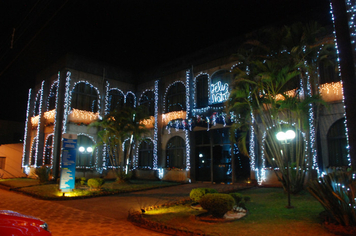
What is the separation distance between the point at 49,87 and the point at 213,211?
2070cm

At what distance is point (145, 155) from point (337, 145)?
1437 centimetres

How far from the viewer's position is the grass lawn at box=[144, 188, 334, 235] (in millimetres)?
7047

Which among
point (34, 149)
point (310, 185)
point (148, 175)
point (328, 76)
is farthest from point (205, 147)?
point (34, 149)

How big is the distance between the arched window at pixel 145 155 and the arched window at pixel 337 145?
1306cm

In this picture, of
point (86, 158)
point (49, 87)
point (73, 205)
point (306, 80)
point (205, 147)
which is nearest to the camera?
point (73, 205)

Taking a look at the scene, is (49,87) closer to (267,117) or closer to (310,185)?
(267,117)

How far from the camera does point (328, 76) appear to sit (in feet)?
48.0

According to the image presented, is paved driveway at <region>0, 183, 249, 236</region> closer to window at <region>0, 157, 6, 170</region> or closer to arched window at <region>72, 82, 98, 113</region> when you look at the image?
arched window at <region>72, 82, 98, 113</region>

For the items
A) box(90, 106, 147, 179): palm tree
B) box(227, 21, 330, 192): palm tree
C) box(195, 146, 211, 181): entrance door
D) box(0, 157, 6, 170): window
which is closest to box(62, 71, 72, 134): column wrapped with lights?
box(90, 106, 147, 179): palm tree

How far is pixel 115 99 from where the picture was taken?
2436 cm

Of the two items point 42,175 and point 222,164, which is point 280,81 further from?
point 42,175

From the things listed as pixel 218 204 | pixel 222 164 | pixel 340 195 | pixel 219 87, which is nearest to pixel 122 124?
pixel 219 87

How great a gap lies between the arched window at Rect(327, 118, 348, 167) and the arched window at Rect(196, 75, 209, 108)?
323 inches

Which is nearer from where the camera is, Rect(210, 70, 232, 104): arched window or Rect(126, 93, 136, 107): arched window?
Rect(210, 70, 232, 104): arched window
